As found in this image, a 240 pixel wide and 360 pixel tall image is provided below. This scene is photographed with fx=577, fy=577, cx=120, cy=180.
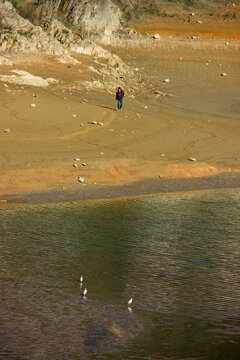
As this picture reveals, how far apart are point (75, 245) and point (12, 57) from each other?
20.2 m

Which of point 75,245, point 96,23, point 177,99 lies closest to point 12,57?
point 177,99

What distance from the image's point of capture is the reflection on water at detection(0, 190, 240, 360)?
26.1 feet

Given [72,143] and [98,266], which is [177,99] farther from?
[98,266]

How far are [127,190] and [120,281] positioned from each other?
6.73 meters

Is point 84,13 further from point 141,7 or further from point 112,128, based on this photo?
point 112,128

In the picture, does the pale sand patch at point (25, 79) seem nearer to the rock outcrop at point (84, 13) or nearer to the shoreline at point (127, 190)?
the rock outcrop at point (84, 13)

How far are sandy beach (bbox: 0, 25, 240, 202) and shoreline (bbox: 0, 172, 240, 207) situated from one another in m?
0.12

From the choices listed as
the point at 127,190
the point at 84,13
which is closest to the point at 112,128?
the point at 127,190

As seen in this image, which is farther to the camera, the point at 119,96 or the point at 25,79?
the point at 25,79

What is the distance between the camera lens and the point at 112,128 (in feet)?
72.8

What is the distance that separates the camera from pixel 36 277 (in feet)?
33.5

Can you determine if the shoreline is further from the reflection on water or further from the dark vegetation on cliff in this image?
the dark vegetation on cliff

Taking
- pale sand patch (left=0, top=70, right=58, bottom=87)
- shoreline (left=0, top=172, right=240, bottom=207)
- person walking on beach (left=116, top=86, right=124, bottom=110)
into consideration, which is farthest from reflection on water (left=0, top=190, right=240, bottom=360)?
pale sand patch (left=0, top=70, right=58, bottom=87)

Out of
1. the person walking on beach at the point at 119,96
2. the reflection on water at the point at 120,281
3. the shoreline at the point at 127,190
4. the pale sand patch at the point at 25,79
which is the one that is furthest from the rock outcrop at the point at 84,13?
the reflection on water at the point at 120,281
